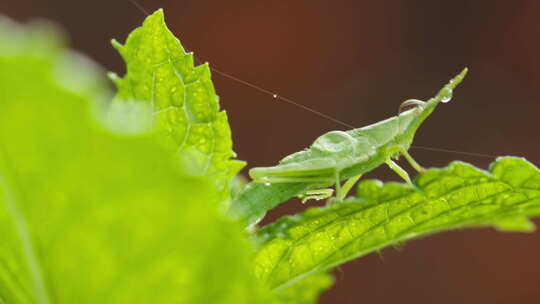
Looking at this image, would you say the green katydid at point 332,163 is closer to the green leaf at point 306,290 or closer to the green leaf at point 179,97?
the green leaf at point 179,97

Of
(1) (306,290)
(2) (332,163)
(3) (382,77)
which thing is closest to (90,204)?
(1) (306,290)

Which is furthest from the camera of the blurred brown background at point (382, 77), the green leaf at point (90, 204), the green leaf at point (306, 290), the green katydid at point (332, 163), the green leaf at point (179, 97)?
the blurred brown background at point (382, 77)

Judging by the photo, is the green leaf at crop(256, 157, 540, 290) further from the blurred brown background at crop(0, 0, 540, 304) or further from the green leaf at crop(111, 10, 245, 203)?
the blurred brown background at crop(0, 0, 540, 304)

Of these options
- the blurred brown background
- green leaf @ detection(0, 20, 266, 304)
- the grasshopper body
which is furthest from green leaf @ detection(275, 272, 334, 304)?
the blurred brown background

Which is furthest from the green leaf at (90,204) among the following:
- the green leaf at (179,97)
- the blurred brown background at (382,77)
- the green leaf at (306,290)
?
the blurred brown background at (382,77)

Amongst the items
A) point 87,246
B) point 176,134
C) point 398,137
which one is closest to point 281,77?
point 398,137

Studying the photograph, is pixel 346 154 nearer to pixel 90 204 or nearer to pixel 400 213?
pixel 400 213
